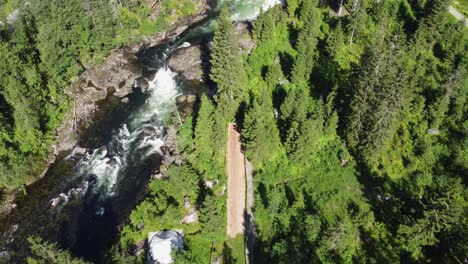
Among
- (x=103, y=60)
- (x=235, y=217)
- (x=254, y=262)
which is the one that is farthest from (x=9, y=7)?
(x=254, y=262)

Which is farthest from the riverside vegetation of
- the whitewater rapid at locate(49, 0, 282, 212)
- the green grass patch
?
the whitewater rapid at locate(49, 0, 282, 212)

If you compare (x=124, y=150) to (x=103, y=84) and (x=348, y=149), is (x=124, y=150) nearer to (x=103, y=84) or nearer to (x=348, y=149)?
(x=103, y=84)

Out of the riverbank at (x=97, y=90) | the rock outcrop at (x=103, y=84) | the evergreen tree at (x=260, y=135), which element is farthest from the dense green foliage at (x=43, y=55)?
the evergreen tree at (x=260, y=135)

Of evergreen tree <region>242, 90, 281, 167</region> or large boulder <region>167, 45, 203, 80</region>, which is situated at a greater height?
evergreen tree <region>242, 90, 281, 167</region>

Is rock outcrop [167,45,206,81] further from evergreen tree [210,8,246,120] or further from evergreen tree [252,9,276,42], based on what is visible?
evergreen tree [210,8,246,120]

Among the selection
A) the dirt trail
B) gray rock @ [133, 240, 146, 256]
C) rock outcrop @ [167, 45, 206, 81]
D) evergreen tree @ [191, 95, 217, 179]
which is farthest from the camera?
rock outcrop @ [167, 45, 206, 81]

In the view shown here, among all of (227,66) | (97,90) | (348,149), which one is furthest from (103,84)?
(348,149)
